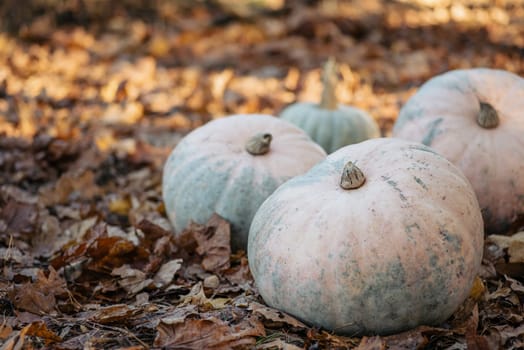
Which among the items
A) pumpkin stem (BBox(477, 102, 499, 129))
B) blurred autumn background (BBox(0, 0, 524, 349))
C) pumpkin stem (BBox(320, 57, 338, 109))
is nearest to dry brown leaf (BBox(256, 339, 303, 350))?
blurred autumn background (BBox(0, 0, 524, 349))

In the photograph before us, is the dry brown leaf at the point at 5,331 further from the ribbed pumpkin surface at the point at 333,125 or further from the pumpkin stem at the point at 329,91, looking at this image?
the pumpkin stem at the point at 329,91

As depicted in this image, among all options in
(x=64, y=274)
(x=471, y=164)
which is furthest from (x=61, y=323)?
(x=471, y=164)

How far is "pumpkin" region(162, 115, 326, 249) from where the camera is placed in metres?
3.23

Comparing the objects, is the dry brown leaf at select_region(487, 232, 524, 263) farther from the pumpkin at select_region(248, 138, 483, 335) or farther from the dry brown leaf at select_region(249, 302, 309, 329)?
the dry brown leaf at select_region(249, 302, 309, 329)

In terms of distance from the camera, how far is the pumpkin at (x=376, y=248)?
2297mm

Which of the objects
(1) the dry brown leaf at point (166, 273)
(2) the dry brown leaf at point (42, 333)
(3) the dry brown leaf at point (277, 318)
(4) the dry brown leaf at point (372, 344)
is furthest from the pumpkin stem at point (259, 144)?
(2) the dry brown leaf at point (42, 333)

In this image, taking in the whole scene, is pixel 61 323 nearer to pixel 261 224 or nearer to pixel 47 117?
pixel 261 224

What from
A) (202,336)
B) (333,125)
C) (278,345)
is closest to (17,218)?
(202,336)

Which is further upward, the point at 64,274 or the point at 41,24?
the point at 41,24

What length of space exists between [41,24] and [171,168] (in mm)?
5039

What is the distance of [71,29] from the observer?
802 cm

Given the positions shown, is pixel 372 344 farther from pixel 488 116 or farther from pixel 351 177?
pixel 488 116

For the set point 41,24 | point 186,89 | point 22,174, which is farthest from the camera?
point 41,24

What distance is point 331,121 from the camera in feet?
14.4
